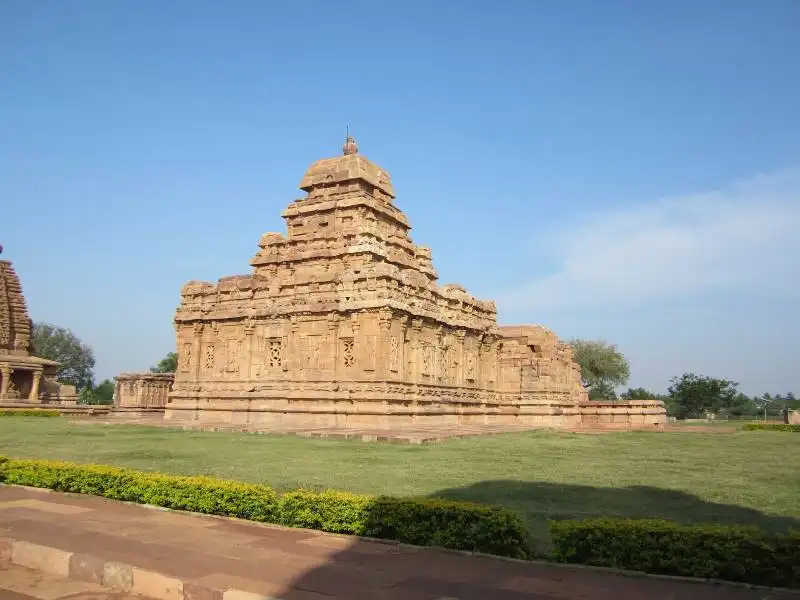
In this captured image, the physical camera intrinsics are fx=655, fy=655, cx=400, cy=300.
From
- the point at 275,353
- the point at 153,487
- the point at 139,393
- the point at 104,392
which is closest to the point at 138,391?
the point at 139,393

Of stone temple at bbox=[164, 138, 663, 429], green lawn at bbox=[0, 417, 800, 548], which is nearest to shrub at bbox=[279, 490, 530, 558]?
green lawn at bbox=[0, 417, 800, 548]

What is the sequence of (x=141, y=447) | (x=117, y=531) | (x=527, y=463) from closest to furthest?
(x=117, y=531), (x=527, y=463), (x=141, y=447)

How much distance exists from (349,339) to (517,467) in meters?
13.7

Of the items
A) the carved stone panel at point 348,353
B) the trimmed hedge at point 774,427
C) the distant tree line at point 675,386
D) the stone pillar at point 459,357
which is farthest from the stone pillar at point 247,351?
the distant tree line at point 675,386

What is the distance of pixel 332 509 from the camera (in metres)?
8.02

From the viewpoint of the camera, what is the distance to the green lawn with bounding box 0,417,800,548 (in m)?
9.37

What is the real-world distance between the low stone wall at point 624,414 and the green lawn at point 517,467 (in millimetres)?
12631

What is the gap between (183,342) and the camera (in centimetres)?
3188

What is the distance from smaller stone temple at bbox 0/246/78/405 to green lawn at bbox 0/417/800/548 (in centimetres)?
2074

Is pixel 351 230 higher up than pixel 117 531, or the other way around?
pixel 351 230

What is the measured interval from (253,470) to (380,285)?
13945mm

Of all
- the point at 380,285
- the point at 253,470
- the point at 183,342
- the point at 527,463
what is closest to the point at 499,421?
the point at 380,285

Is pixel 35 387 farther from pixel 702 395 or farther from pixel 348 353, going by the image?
pixel 702 395

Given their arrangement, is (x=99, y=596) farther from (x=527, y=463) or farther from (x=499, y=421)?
(x=499, y=421)
